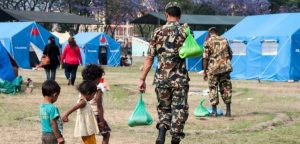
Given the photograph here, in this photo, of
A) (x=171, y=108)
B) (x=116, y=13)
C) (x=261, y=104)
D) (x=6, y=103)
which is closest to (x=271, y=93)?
(x=261, y=104)

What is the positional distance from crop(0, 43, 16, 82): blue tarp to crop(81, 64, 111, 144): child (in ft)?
33.9

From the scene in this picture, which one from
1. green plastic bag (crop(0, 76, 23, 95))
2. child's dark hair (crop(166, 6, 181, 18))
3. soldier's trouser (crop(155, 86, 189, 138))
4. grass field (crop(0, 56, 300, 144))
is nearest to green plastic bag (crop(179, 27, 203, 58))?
child's dark hair (crop(166, 6, 181, 18))

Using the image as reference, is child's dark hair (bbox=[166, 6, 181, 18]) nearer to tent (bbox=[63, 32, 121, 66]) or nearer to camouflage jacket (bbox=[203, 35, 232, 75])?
camouflage jacket (bbox=[203, 35, 232, 75])

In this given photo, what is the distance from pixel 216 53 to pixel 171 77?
4.21 m

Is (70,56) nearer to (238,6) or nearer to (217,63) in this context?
(217,63)

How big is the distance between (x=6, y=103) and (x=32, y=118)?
2983mm

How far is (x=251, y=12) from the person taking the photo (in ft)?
213

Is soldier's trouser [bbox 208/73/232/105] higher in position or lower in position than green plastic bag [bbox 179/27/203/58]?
lower

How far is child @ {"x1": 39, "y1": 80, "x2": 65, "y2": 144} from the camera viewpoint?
6.07 meters

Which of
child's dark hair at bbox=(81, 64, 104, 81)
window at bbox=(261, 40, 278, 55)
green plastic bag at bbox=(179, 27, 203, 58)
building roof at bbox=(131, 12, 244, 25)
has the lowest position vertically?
window at bbox=(261, 40, 278, 55)

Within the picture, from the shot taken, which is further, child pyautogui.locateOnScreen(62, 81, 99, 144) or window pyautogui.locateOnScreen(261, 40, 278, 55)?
window pyautogui.locateOnScreen(261, 40, 278, 55)

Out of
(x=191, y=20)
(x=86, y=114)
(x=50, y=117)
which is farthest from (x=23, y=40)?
(x=50, y=117)

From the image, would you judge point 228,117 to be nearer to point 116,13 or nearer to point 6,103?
point 6,103

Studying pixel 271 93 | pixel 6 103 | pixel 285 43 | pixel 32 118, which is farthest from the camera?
pixel 285 43
